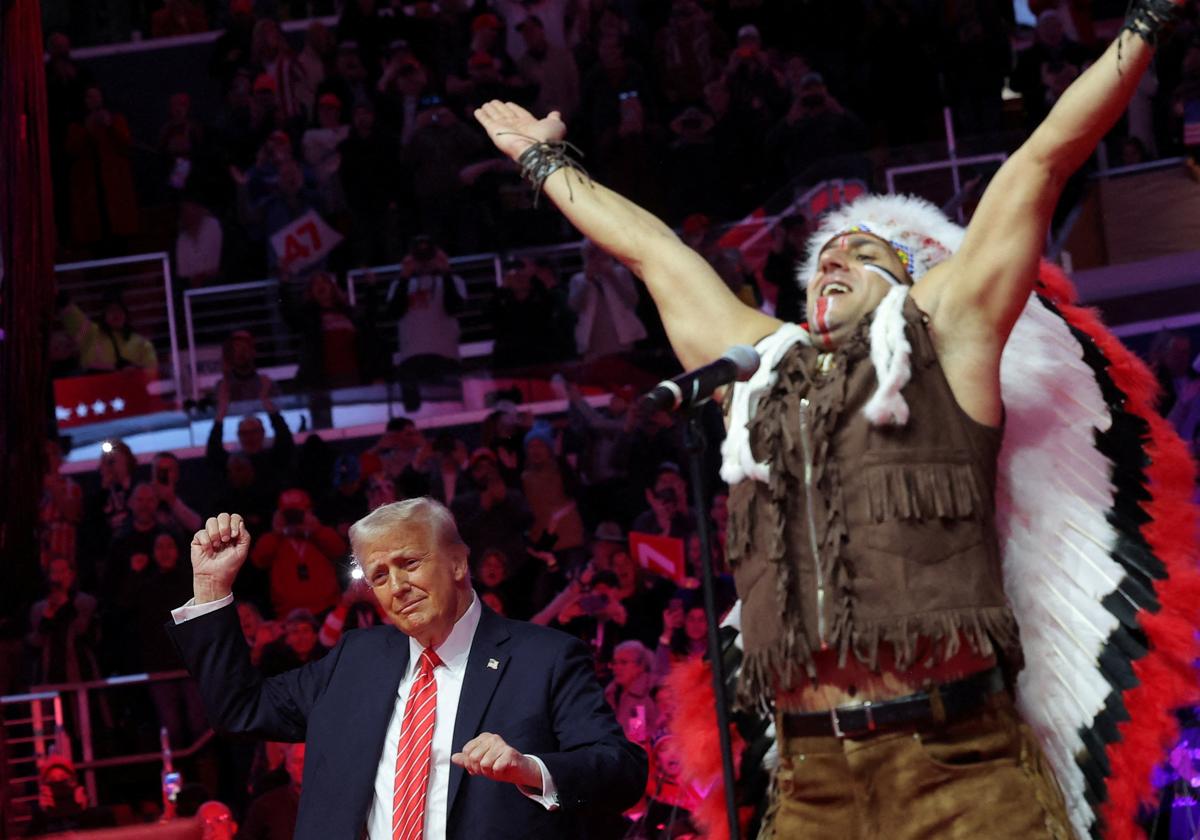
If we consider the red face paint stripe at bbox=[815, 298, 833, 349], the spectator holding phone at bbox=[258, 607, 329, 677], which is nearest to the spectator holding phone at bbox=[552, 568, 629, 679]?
the spectator holding phone at bbox=[258, 607, 329, 677]

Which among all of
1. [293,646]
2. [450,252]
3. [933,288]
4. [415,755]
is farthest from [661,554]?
[933,288]

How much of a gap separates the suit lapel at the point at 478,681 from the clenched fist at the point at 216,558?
54cm

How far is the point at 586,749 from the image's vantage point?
3.53m

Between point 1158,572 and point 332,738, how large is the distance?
5.65 ft

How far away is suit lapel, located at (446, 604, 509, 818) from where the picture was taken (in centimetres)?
359

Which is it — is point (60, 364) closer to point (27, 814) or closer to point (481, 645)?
point (27, 814)

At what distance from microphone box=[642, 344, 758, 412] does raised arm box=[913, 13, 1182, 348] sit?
16.8 inches

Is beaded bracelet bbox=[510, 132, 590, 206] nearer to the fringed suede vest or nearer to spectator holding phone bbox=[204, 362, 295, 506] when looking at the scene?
the fringed suede vest

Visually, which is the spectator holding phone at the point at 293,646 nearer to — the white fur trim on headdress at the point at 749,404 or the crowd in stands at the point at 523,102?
the crowd in stands at the point at 523,102

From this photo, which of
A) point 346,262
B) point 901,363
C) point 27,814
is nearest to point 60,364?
point 346,262

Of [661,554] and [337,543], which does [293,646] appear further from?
[661,554]

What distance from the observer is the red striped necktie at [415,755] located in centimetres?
353

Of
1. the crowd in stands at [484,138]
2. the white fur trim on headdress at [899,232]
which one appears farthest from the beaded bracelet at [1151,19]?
the crowd in stands at [484,138]

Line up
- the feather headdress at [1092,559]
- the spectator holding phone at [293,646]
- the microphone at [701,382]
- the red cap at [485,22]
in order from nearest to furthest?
1. the microphone at [701,382]
2. the feather headdress at [1092,559]
3. the spectator holding phone at [293,646]
4. the red cap at [485,22]
